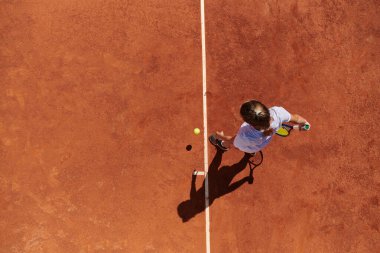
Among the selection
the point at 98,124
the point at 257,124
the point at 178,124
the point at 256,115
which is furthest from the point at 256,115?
the point at 98,124

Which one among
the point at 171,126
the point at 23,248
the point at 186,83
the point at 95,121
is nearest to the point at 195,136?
the point at 171,126

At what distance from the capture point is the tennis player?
4327 millimetres

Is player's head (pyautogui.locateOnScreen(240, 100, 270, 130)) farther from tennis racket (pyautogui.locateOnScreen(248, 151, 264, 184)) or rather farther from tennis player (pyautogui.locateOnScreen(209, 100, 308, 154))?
tennis racket (pyautogui.locateOnScreen(248, 151, 264, 184))

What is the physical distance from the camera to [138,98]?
21.0 feet

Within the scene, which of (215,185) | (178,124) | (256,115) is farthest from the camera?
(178,124)

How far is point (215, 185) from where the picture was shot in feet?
20.5

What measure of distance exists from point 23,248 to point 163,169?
2.91 metres

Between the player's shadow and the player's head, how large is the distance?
6.53 ft

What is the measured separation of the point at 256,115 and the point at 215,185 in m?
2.35

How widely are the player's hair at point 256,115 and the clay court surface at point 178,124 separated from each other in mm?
1983

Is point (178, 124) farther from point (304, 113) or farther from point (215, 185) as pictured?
point (304, 113)

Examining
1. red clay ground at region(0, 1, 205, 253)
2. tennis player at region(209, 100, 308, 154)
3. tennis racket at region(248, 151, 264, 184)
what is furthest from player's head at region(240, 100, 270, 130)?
red clay ground at region(0, 1, 205, 253)

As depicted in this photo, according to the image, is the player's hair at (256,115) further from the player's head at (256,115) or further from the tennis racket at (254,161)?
the tennis racket at (254,161)

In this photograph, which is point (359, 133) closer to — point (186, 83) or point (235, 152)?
point (235, 152)
